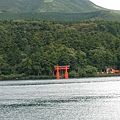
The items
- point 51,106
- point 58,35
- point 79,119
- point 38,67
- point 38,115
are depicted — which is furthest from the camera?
point 58,35

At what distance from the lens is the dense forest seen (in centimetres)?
13600

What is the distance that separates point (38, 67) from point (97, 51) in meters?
22.7

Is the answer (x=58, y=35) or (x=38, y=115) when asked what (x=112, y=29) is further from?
(x=38, y=115)

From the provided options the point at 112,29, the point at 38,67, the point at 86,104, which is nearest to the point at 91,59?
the point at 38,67

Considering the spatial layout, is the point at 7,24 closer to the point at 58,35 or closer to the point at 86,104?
the point at 58,35

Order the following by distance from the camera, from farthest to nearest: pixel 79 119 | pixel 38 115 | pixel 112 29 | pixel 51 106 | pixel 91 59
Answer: pixel 112 29 → pixel 91 59 → pixel 51 106 → pixel 38 115 → pixel 79 119

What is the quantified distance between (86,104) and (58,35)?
361ft

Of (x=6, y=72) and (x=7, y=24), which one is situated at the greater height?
(x=7, y=24)

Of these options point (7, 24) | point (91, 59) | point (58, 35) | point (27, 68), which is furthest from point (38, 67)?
point (7, 24)

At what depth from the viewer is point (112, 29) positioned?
7421 inches

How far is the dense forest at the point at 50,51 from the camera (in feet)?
446

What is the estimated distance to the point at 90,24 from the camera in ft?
633

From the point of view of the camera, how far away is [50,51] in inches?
5748

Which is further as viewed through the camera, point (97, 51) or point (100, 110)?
point (97, 51)
